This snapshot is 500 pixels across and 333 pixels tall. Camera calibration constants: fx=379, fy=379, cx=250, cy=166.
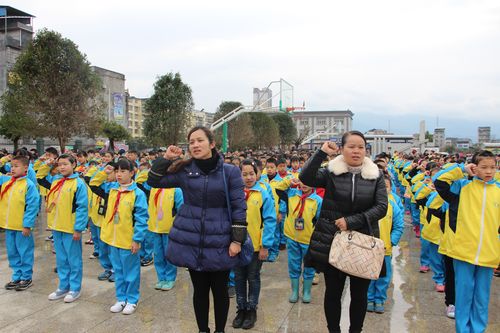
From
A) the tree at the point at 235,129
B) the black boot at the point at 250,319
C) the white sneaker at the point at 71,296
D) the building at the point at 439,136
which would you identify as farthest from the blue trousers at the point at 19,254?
the building at the point at 439,136

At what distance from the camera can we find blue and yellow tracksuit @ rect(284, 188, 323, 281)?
Result: 4.45 meters

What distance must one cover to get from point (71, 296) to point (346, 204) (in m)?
3.60

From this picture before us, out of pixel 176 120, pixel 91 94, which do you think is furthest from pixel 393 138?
pixel 91 94

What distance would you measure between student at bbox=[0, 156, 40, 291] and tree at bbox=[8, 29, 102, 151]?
15.2 meters

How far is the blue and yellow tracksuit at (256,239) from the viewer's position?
4.01 m

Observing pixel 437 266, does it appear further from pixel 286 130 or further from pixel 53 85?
pixel 286 130

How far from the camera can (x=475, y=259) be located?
3270 mm

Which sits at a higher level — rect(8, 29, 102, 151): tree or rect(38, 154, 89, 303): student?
rect(8, 29, 102, 151): tree

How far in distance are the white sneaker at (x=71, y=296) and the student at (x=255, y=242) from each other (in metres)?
2.08

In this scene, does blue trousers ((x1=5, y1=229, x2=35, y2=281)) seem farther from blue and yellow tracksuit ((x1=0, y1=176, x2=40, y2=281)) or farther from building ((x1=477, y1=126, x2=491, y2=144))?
building ((x1=477, y1=126, x2=491, y2=144))

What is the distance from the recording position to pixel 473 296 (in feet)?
11.1

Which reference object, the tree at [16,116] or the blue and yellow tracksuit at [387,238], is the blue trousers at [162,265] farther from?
the tree at [16,116]

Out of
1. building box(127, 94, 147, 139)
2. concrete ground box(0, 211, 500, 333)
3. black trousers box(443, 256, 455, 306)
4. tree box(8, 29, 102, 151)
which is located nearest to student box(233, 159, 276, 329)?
concrete ground box(0, 211, 500, 333)

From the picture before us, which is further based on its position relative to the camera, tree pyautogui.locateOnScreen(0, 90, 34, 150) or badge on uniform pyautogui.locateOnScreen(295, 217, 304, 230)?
tree pyautogui.locateOnScreen(0, 90, 34, 150)
